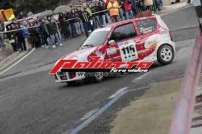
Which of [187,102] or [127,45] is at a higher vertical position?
[187,102]

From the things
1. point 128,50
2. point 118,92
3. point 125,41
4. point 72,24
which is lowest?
point 72,24

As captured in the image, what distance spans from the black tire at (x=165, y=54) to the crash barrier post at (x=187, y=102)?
7.76 metres

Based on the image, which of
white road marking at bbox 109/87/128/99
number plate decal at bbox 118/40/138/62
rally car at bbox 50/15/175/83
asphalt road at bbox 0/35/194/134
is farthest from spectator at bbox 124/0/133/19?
white road marking at bbox 109/87/128/99

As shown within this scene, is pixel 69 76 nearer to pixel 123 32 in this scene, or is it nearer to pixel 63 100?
pixel 123 32

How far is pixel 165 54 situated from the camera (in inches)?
730

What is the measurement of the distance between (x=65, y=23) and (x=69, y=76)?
68.3 ft

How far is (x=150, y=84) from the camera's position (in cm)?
1487

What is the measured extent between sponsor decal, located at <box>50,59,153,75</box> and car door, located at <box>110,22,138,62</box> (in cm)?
28

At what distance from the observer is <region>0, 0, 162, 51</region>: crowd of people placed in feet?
117

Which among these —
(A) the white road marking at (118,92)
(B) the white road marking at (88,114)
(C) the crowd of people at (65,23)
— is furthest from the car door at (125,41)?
(C) the crowd of people at (65,23)

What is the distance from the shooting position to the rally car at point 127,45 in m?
17.6

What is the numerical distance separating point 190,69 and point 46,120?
14.1 feet

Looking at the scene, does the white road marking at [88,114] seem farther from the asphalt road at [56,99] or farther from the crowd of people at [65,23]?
the crowd of people at [65,23]

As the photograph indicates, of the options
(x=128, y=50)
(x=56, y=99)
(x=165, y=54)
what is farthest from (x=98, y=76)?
(x=165, y=54)
